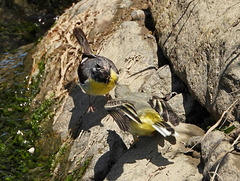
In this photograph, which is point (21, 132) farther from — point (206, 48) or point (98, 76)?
point (206, 48)

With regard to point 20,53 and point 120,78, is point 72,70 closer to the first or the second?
point 120,78

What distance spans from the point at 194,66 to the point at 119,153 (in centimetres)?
192

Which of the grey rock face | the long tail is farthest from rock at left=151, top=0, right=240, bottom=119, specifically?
the long tail

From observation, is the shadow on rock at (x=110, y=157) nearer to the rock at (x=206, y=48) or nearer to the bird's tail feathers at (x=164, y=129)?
the bird's tail feathers at (x=164, y=129)

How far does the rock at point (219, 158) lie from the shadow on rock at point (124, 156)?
0.63 metres

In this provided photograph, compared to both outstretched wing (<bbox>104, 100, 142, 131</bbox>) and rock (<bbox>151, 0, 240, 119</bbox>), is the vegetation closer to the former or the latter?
outstretched wing (<bbox>104, 100, 142, 131</bbox>)

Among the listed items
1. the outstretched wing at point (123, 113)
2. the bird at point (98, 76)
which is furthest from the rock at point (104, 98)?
the outstretched wing at point (123, 113)

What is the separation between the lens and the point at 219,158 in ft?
14.9

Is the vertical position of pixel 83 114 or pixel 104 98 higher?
pixel 104 98

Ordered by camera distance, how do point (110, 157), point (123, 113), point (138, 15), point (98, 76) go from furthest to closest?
1. point (138, 15)
2. point (98, 76)
3. point (110, 157)
4. point (123, 113)

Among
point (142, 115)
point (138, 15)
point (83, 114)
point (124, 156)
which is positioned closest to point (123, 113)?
point (142, 115)

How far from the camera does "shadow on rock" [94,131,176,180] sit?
5.63 meters

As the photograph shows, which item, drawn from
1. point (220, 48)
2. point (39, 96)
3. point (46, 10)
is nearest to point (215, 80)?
point (220, 48)

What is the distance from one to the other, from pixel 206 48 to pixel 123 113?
166 centimetres
